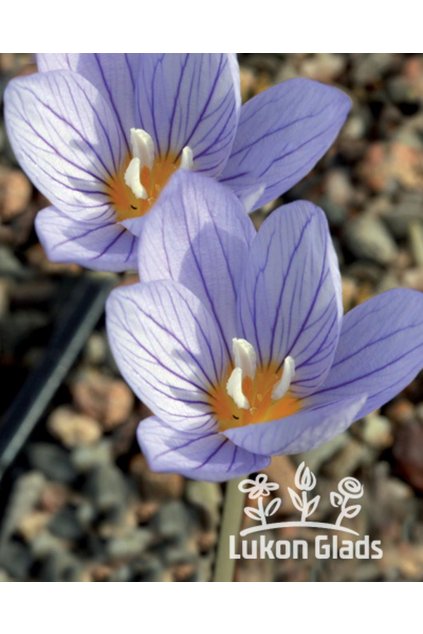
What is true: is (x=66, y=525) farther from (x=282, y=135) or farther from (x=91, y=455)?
(x=282, y=135)

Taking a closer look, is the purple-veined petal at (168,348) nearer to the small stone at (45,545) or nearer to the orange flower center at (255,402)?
the orange flower center at (255,402)

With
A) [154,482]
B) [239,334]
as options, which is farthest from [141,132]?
[154,482]

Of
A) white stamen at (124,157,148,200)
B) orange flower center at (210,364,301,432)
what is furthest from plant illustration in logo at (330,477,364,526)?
white stamen at (124,157,148,200)

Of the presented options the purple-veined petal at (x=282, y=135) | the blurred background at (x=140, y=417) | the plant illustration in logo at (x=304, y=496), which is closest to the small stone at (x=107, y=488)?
the blurred background at (x=140, y=417)

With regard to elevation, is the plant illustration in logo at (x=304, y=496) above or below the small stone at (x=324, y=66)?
below

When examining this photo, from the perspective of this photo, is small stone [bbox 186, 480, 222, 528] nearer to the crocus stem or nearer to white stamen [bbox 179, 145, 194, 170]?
the crocus stem
